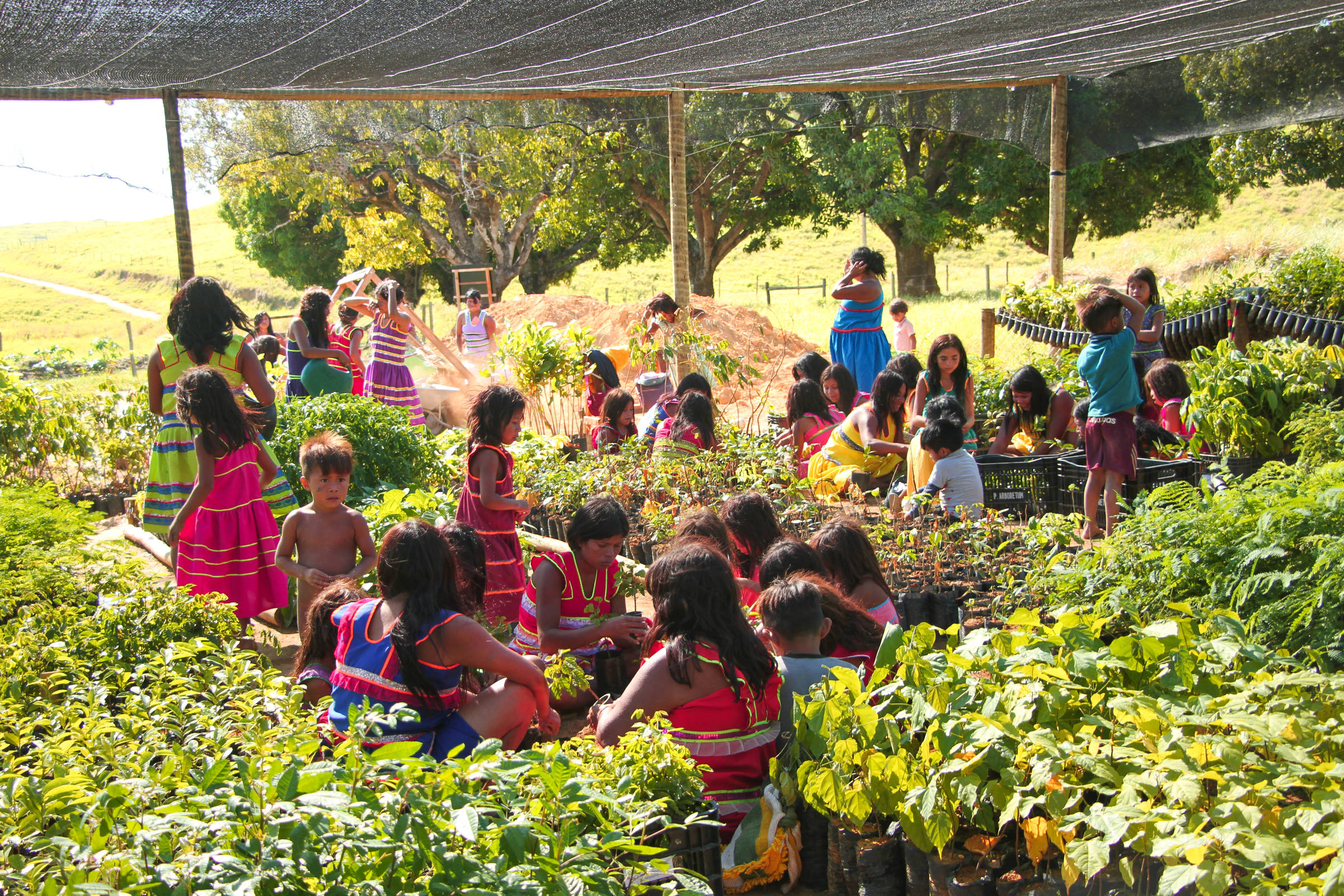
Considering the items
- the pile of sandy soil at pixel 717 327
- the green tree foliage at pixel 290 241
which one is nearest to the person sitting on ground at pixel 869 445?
the pile of sandy soil at pixel 717 327

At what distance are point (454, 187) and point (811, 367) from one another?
65.6 feet

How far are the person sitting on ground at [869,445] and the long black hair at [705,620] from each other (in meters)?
3.10

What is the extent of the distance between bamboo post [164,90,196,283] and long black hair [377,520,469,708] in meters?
4.27

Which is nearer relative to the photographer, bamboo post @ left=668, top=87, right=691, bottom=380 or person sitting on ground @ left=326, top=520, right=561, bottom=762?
person sitting on ground @ left=326, top=520, right=561, bottom=762

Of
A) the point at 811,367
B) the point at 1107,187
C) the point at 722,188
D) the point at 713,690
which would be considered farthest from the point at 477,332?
the point at 1107,187

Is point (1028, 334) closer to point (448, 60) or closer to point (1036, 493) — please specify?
point (1036, 493)

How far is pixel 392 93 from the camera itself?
276 inches

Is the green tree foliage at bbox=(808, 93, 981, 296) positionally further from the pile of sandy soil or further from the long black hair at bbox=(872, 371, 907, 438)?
the long black hair at bbox=(872, 371, 907, 438)

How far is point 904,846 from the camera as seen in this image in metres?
2.34

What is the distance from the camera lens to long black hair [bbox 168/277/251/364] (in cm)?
486

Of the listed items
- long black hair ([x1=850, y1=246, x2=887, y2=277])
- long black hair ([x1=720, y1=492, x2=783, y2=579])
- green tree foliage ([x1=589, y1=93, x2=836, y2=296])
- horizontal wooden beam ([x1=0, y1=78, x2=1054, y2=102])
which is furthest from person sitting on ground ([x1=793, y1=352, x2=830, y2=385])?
green tree foliage ([x1=589, y1=93, x2=836, y2=296])

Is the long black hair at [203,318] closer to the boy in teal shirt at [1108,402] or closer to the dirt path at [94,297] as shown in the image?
the boy in teal shirt at [1108,402]

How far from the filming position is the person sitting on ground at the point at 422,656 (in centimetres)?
295

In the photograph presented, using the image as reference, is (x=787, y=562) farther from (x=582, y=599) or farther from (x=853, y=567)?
(x=582, y=599)
